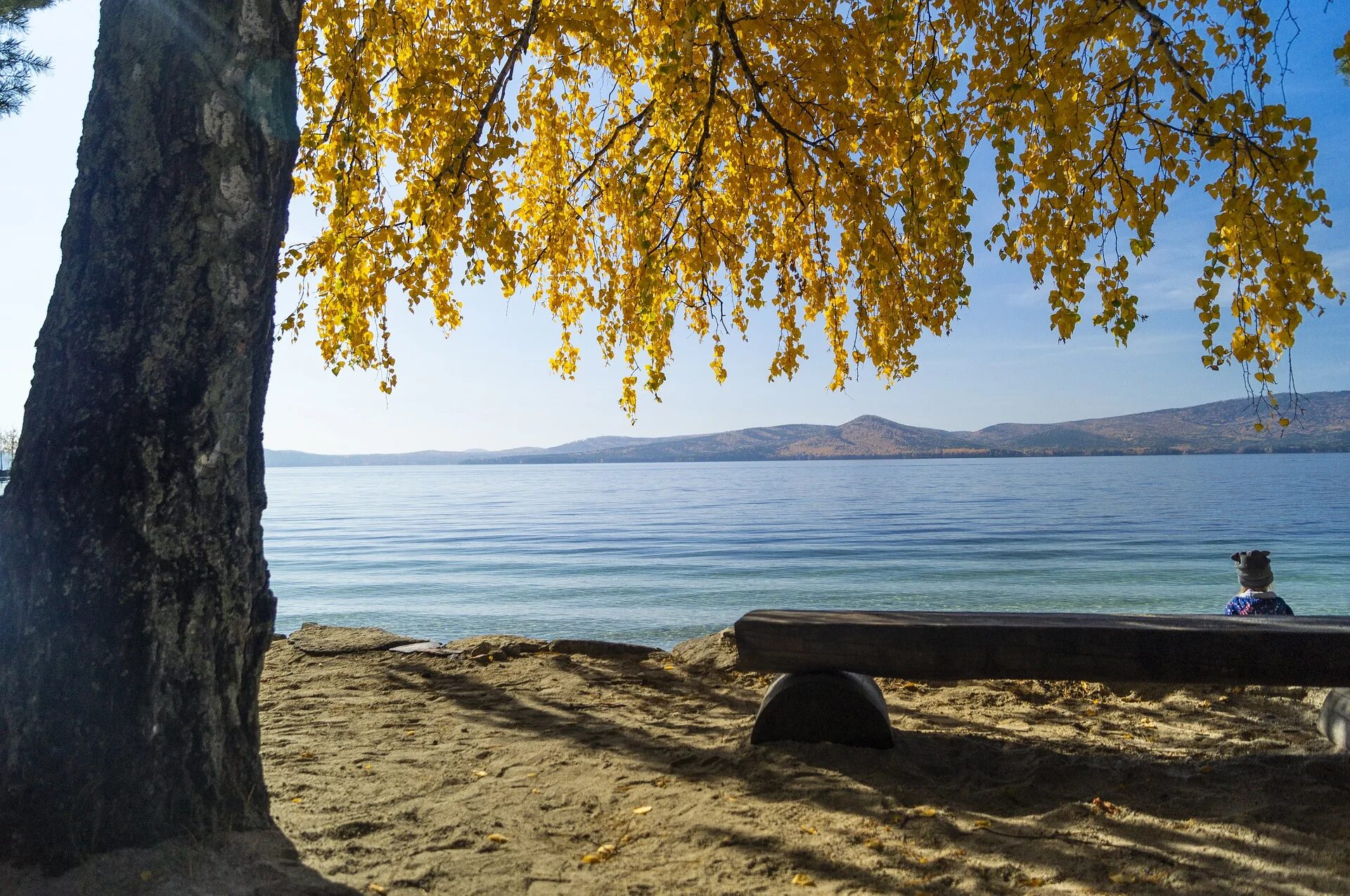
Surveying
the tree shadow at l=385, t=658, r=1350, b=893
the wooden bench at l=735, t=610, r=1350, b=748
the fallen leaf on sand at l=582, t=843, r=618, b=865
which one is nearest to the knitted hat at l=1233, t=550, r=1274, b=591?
the tree shadow at l=385, t=658, r=1350, b=893

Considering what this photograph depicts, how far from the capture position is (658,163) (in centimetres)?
477

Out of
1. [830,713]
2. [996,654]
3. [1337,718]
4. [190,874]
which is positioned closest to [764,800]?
[830,713]

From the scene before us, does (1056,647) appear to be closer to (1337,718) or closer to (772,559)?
(1337,718)

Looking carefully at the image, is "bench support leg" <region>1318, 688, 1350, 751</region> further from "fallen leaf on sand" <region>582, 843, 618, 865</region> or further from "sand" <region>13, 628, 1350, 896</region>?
"fallen leaf on sand" <region>582, 843, 618, 865</region>

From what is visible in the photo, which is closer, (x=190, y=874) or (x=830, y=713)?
(x=190, y=874)

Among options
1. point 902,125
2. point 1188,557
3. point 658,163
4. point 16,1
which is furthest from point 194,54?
point 1188,557

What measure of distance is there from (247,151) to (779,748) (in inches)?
112

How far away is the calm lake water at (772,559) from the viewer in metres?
10.7

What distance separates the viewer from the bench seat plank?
283 cm

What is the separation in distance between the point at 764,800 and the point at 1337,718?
242 cm

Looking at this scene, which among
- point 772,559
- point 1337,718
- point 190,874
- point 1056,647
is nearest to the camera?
point 190,874

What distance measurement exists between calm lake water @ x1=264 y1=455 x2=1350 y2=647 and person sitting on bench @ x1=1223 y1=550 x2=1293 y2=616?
5364 mm

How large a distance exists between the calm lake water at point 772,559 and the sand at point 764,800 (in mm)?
5060

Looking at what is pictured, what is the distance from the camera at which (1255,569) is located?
473 centimetres
